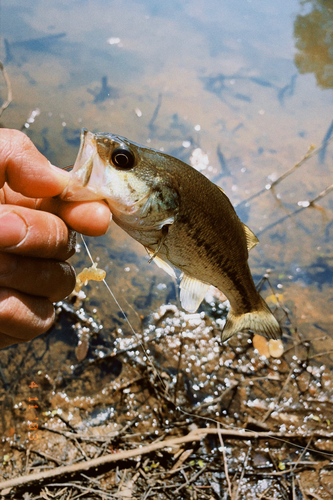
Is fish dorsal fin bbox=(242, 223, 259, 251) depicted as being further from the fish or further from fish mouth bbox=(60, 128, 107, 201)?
fish mouth bbox=(60, 128, 107, 201)

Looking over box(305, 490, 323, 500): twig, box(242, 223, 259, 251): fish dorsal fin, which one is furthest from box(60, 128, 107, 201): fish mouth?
box(305, 490, 323, 500): twig

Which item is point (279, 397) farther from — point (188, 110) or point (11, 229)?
point (188, 110)

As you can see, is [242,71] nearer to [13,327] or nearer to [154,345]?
[154,345]

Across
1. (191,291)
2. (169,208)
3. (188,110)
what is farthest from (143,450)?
(188,110)

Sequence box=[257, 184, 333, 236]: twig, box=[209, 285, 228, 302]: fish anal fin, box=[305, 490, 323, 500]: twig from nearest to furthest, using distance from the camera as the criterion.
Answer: box=[305, 490, 323, 500]: twig < box=[209, 285, 228, 302]: fish anal fin < box=[257, 184, 333, 236]: twig

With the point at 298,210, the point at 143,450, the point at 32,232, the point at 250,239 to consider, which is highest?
the point at 32,232
